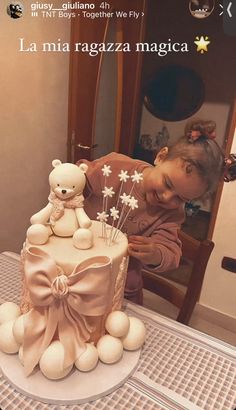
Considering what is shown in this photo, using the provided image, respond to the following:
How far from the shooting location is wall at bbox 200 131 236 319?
1.16 metres

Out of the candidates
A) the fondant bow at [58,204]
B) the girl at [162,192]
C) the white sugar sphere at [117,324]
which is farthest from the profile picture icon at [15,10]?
the white sugar sphere at [117,324]

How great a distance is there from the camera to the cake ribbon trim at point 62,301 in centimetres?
54

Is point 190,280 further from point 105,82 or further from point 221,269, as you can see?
point 105,82

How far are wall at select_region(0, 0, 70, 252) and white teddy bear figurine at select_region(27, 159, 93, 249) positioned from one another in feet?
1.45

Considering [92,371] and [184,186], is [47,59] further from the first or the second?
[92,371]

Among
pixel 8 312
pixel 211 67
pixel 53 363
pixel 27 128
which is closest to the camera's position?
pixel 53 363

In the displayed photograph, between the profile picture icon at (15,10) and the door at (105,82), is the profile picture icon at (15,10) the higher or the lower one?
the higher one

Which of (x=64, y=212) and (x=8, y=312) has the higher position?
(x=64, y=212)

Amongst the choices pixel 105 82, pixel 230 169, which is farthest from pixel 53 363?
pixel 105 82

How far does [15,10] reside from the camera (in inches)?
36.6

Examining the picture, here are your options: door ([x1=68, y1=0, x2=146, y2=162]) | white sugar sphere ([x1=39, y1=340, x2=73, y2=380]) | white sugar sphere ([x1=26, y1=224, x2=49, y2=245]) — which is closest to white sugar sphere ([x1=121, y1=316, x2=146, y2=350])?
white sugar sphere ([x1=39, y1=340, x2=73, y2=380])

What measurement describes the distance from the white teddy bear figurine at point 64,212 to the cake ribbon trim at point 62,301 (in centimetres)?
4

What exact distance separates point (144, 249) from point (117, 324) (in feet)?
0.71

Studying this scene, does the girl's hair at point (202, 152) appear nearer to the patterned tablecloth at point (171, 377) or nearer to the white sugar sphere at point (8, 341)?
the patterned tablecloth at point (171, 377)
